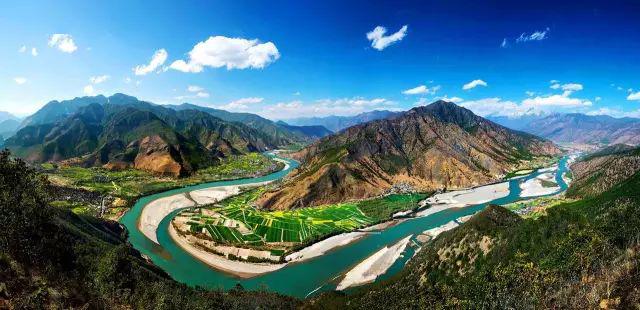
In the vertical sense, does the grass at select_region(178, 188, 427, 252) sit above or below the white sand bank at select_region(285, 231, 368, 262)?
above

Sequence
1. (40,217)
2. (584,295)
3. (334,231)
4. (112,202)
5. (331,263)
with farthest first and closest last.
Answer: (112,202), (334,231), (331,263), (40,217), (584,295)

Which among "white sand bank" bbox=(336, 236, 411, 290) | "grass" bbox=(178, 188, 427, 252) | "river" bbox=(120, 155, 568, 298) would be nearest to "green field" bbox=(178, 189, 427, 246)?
"grass" bbox=(178, 188, 427, 252)

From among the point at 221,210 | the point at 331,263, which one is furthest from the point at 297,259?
the point at 221,210

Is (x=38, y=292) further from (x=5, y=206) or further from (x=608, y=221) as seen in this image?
(x=608, y=221)

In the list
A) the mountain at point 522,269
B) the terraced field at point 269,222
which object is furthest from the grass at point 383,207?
the mountain at point 522,269

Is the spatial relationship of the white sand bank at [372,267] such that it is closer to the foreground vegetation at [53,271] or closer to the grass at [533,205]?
the foreground vegetation at [53,271]

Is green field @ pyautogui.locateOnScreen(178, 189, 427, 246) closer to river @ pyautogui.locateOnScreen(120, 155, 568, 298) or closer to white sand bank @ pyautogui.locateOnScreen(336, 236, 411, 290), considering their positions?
river @ pyautogui.locateOnScreen(120, 155, 568, 298)

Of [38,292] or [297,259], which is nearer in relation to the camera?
[38,292]
